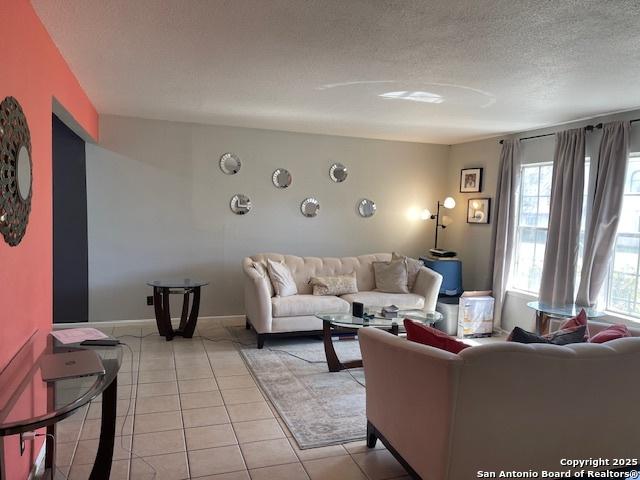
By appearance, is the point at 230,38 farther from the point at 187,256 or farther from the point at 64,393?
the point at 187,256

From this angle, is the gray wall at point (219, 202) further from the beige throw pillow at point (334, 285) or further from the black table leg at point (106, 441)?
the black table leg at point (106, 441)

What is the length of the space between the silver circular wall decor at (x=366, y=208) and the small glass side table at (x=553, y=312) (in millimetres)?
2488

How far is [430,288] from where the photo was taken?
5.25 m

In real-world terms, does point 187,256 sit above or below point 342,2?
below

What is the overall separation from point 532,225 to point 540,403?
12.0 feet

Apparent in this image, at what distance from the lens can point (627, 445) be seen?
226cm

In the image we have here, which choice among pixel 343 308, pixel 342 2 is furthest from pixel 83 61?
A: pixel 343 308

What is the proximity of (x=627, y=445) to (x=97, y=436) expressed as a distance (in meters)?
2.93

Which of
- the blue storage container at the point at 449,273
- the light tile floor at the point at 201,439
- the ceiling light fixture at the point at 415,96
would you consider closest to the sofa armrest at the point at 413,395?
the light tile floor at the point at 201,439

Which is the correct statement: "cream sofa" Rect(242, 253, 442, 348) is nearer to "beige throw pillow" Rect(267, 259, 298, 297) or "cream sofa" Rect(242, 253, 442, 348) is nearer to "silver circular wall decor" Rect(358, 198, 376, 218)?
"beige throw pillow" Rect(267, 259, 298, 297)

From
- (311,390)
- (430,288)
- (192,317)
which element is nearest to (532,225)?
(430,288)

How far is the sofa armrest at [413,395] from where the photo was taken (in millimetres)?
1937

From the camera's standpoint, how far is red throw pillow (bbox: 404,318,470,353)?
2.19 m

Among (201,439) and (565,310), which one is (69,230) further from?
(565,310)
